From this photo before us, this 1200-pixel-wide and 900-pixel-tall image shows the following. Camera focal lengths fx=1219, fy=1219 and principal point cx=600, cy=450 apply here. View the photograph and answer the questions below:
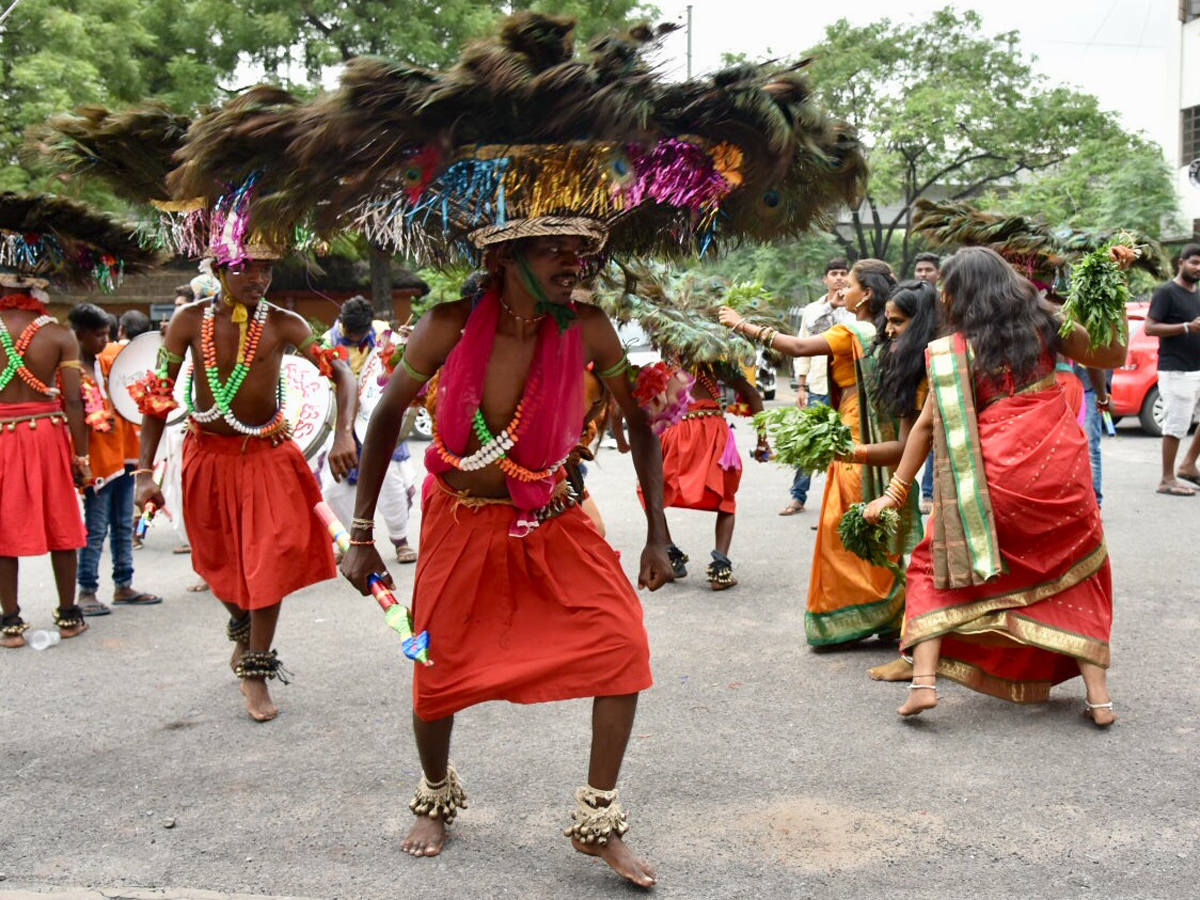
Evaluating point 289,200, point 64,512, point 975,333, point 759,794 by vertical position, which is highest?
point 289,200

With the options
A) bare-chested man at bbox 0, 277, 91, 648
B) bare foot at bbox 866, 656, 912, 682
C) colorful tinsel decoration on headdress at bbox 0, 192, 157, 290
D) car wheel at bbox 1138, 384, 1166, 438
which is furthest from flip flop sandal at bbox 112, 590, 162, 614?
car wheel at bbox 1138, 384, 1166, 438

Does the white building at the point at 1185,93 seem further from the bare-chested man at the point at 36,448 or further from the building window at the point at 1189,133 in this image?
the bare-chested man at the point at 36,448

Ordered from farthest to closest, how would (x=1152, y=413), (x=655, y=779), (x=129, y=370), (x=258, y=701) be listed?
(x=1152, y=413)
(x=129, y=370)
(x=258, y=701)
(x=655, y=779)

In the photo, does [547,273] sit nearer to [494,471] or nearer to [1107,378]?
[494,471]

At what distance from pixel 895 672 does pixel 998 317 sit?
5.50 ft

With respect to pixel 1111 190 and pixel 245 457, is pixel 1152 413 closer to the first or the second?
pixel 1111 190

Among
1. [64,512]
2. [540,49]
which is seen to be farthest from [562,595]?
[64,512]

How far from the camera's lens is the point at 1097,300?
496 centimetres

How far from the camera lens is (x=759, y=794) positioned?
4.25m

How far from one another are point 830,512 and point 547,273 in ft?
9.10

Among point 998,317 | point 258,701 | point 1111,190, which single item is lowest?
point 258,701

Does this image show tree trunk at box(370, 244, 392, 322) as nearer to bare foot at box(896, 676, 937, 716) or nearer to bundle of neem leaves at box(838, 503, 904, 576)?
bundle of neem leaves at box(838, 503, 904, 576)

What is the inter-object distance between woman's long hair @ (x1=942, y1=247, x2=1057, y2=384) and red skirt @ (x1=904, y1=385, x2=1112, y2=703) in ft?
0.55

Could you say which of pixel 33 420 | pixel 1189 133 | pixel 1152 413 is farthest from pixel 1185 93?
pixel 33 420
